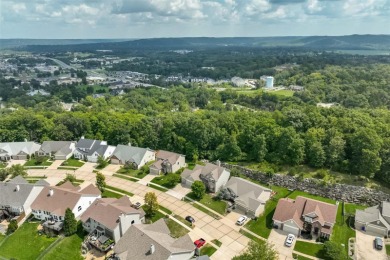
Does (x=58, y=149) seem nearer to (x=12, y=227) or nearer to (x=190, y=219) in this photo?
(x=12, y=227)

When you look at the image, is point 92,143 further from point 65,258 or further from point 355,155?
point 355,155

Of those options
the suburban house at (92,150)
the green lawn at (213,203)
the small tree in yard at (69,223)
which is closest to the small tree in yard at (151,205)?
the green lawn at (213,203)

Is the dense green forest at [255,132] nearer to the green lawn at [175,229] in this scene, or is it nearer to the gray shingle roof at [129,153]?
the gray shingle roof at [129,153]

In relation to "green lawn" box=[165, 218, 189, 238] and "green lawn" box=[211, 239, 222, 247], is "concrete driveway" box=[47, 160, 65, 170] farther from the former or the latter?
"green lawn" box=[211, 239, 222, 247]

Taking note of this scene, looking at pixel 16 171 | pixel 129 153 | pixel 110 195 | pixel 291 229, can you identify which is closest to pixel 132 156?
pixel 129 153

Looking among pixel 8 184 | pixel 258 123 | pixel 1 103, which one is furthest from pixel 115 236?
pixel 1 103
